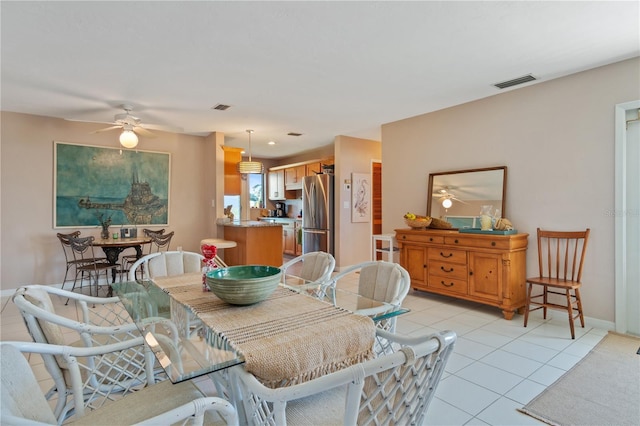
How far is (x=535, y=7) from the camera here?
2262mm

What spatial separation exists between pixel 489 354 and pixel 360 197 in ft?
13.2

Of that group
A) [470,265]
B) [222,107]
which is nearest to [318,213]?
[222,107]

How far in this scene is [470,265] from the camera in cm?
382

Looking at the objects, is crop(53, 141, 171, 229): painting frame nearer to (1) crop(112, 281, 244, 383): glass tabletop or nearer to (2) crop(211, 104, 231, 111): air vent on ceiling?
(2) crop(211, 104, 231, 111): air vent on ceiling

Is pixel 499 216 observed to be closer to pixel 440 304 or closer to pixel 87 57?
pixel 440 304

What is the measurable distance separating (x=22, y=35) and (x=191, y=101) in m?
1.74

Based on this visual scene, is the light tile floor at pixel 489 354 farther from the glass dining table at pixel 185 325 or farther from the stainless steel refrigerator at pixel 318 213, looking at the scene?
the stainless steel refrigerator at pixel 318 213

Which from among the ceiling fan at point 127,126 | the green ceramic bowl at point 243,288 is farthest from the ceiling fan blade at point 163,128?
the green ceramic bowl at point 243,288

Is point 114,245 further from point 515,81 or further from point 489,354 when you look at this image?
point 515,81

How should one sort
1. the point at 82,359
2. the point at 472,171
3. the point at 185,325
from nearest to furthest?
the point at 185,325
the point at 82,359
the point at 472,171


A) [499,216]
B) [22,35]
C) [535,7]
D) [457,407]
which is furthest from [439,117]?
[22,35]

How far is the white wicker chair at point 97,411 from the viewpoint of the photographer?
0.89 meters

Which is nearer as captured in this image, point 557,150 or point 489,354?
point 489,354

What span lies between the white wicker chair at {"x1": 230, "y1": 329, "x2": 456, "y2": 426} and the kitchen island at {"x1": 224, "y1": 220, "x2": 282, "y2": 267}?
13.7 ft
